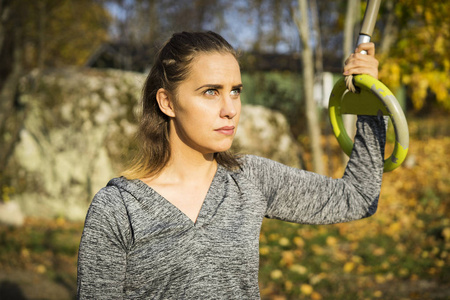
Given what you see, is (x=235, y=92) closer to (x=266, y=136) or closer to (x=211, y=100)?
(x=211, y=100)

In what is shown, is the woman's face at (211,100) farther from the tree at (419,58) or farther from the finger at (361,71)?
the tree at (419,58)

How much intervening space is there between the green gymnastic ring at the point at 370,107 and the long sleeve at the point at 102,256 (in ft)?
3.51

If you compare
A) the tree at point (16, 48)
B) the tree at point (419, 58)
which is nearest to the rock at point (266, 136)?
the tree at point (419, 58)

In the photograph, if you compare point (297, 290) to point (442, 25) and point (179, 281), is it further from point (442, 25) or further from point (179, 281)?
point (442, 25)

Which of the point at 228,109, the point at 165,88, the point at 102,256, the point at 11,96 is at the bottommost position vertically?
the point at 102,256

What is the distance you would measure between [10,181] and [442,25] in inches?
274

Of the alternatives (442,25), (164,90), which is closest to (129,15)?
(442,25)

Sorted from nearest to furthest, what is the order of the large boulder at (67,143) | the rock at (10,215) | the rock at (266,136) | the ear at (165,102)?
the ear at (165,102) < the rock at (10,215) < the large boulder at (67,143) < the rock at (266,136)

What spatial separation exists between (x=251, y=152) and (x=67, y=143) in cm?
314

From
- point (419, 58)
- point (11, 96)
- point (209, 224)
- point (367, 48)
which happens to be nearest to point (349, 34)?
point (419, 58)

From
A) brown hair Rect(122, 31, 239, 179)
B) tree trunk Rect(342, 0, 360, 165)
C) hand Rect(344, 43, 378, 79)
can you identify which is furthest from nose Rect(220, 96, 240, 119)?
tree trunk Rect(342, 0, 360, 165)

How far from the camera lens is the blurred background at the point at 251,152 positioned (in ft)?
16.6

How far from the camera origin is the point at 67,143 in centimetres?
759

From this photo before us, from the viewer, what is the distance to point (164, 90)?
6.34ft
